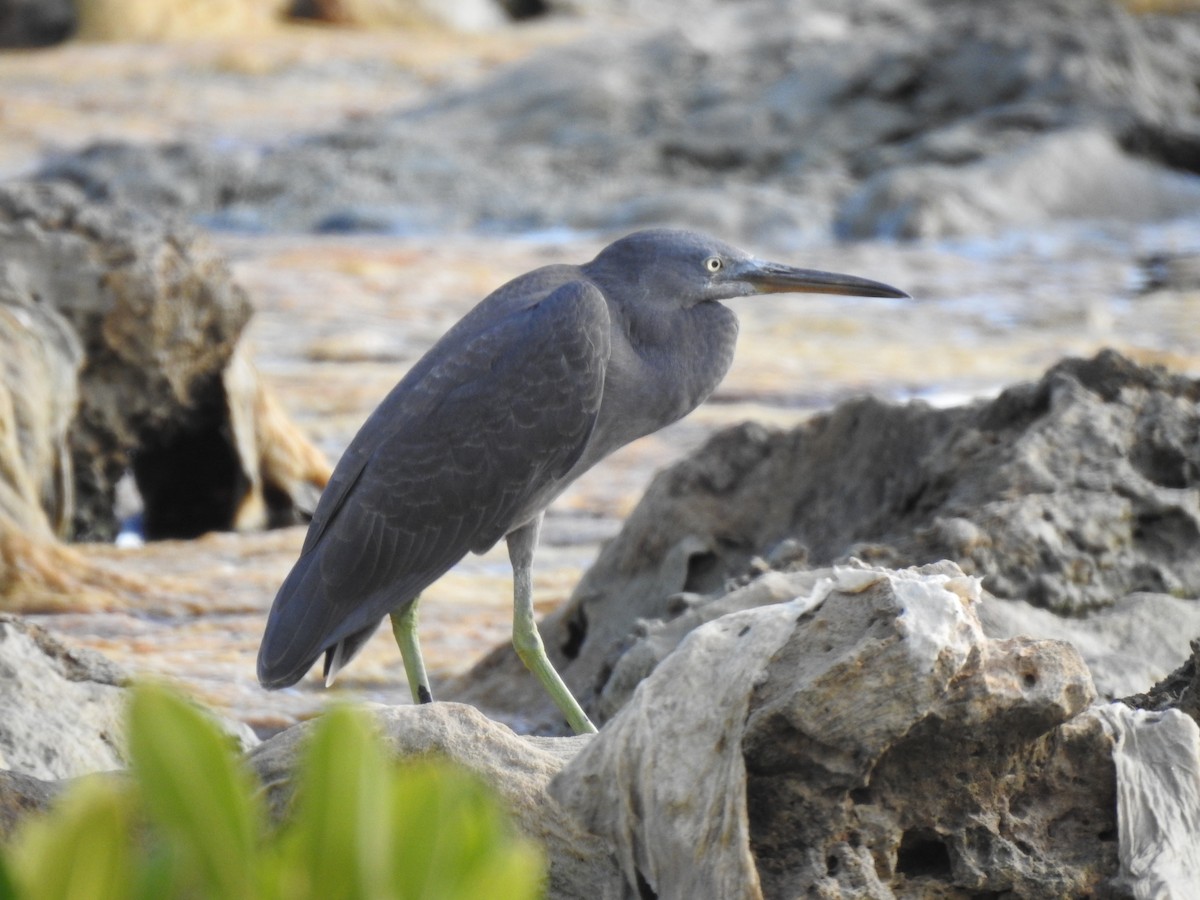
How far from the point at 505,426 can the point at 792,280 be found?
75 centimetres

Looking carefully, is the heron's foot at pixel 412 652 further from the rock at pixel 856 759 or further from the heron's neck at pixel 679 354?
the rock at pixel 856 759

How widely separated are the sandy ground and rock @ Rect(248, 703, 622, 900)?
6.92 feet

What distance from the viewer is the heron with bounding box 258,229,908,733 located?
3680mm

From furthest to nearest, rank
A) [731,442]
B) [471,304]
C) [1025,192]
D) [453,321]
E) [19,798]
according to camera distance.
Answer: [1025,192], [471,304], [453,321], [731,442], [19,798]

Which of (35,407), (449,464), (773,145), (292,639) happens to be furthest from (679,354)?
(773,145)

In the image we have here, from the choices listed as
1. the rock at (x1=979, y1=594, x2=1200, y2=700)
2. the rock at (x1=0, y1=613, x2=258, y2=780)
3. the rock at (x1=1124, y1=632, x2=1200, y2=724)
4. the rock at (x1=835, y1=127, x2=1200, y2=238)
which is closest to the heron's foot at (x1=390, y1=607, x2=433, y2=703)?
the rock at (x1=0, y1=613, x2=258, y2=780)

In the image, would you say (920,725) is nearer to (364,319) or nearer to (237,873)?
(237,873)

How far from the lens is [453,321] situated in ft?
33.0

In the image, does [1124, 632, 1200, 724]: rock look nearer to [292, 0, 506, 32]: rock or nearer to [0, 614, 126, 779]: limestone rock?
[0, 614, 126, 779]: limestone rock

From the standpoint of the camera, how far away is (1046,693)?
229 cm

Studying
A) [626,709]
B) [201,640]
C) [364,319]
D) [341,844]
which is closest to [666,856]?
[626,709]

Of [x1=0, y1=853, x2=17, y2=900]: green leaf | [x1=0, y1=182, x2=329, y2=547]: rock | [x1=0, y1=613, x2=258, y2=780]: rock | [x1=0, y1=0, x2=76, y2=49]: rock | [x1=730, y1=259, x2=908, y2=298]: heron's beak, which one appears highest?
[x1=0, y1=853, x2=17, y2=900]: green leaf

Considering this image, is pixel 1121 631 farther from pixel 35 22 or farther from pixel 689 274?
pixel 35 22

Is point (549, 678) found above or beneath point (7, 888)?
beneath
